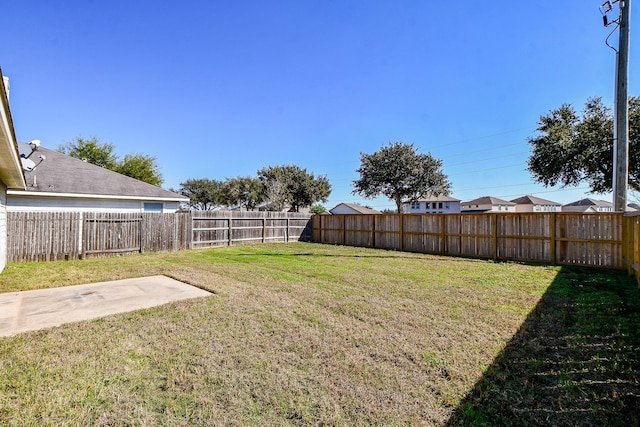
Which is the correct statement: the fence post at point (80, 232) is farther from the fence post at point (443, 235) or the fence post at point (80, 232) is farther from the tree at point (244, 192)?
the tree at point (244, 192)

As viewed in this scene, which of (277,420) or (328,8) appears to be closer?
(277,420)

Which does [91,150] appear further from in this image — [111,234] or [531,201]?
[531,201]

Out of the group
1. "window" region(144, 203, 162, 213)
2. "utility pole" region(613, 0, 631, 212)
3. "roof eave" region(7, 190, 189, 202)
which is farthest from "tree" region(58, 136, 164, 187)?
"utility pole" region(613, 0, 631, 212)

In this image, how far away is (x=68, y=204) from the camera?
11.6 m

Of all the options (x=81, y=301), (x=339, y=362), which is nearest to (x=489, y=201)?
(x=339, y=362)

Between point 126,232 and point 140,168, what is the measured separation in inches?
741

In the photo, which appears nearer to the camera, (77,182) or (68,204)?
(68,204)

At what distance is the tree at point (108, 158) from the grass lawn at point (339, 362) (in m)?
26.3

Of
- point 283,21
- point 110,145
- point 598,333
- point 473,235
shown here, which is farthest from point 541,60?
point 110,145

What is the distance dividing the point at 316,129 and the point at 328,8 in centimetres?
1635

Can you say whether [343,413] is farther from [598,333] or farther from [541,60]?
[541,60]

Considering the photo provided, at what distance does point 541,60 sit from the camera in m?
14.5

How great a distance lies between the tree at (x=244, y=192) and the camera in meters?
38.3

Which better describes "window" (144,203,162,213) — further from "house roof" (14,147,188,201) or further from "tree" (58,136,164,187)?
"tree" (58,136,164,187)
